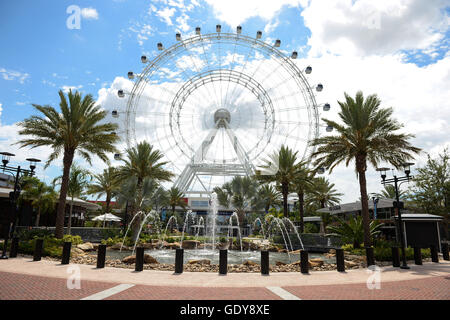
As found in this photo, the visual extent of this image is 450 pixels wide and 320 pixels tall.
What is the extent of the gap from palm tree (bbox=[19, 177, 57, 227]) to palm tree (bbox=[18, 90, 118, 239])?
9.33 meters

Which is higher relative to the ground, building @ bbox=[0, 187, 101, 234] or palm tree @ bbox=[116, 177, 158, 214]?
palm tree @ bbox=[116, 177, 158, 214]

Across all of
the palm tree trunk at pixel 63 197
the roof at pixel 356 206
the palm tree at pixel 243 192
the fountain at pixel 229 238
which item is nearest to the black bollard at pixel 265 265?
the fountain at pixel 229 238

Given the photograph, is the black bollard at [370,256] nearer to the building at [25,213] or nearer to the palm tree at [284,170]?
the palm tree at [284,170]

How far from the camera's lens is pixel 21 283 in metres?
8.02

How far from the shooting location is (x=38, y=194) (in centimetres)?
2759

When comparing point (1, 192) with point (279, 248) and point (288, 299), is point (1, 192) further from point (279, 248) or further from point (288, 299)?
point (288, 299)

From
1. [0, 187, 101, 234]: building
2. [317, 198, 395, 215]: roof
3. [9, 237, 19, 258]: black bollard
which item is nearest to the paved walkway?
[9, 237, 19, 258]: black bollard

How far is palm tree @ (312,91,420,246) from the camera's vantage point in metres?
17.5

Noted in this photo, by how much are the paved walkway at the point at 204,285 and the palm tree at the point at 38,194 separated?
1877 cm

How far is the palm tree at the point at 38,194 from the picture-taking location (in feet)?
89.4

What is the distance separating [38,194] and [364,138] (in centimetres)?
2796

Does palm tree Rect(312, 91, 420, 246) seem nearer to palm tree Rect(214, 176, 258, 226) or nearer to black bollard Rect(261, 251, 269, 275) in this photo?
black bollard Rect(261, 251, 269, 275)
